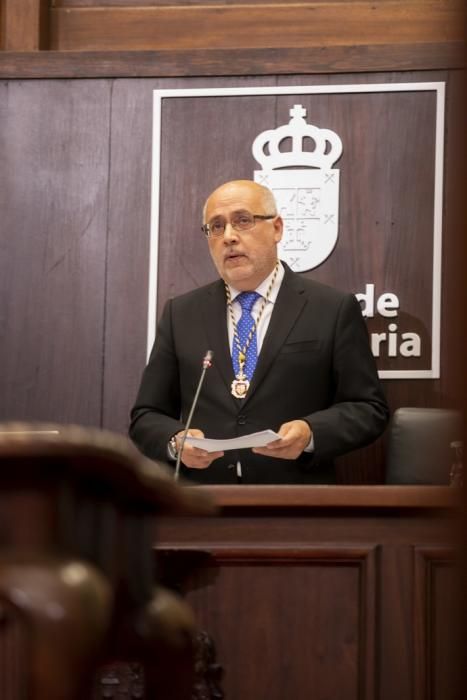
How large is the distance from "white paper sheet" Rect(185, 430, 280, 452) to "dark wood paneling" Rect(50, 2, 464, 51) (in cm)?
232

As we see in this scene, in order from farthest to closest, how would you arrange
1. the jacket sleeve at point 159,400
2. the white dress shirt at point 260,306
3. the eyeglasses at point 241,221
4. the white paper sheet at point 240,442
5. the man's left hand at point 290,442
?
1. the eyeglasses at point 241,221
2. the white dress shirt at point 260,306
3. the jacket sleeve at point 159,400
4. the man's left hand at point 290,442
5. the white paper sheet at point 240,442

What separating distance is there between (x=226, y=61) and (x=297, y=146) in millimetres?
460

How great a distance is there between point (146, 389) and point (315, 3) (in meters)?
1.96

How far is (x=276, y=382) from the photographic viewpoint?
4.54 metres

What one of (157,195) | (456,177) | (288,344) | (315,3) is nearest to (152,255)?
(157,195)

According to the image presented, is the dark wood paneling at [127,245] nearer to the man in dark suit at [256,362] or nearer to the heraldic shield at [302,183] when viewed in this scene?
the man in dark suit at [256,362]

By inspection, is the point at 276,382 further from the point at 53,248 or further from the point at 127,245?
the point at 53,248

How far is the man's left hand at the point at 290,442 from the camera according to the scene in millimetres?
4035

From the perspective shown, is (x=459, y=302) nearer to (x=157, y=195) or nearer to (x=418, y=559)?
(x=418, y=559)

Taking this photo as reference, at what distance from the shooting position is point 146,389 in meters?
4.63

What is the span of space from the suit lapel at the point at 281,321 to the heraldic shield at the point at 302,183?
37 cm

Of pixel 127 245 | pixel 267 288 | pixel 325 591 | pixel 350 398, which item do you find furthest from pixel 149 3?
pixel 325 591

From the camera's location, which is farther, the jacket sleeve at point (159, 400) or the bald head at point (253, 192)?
the bald head at point (253, 192)

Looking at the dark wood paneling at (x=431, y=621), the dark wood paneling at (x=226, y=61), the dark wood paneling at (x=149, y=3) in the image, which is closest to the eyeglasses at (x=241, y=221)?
the dark wood paneling at (x=226, y=61)
